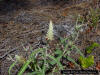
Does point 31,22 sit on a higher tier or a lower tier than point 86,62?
higher

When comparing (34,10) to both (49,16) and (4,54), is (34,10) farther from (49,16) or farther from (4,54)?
(4,54)

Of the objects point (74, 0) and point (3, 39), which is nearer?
point (3, 39)

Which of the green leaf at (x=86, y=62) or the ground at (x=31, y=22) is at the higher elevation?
the ground at (x=31, y=22)

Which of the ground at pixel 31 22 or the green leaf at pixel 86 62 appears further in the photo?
the ground at pixel 31 22

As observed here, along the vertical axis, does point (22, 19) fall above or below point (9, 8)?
below

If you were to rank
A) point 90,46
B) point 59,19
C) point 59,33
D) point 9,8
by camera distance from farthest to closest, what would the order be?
point 9,8 < point 59,19 < point 59,33 < point 90,46

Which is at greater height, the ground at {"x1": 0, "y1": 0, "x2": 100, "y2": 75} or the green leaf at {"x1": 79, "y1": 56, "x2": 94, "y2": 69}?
the ground at {"x1": 0, "y1": 0, "x2": 100, "y2": 75}

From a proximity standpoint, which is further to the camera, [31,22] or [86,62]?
[31,22]

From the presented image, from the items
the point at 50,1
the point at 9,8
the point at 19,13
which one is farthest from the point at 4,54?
the point at 50,1
